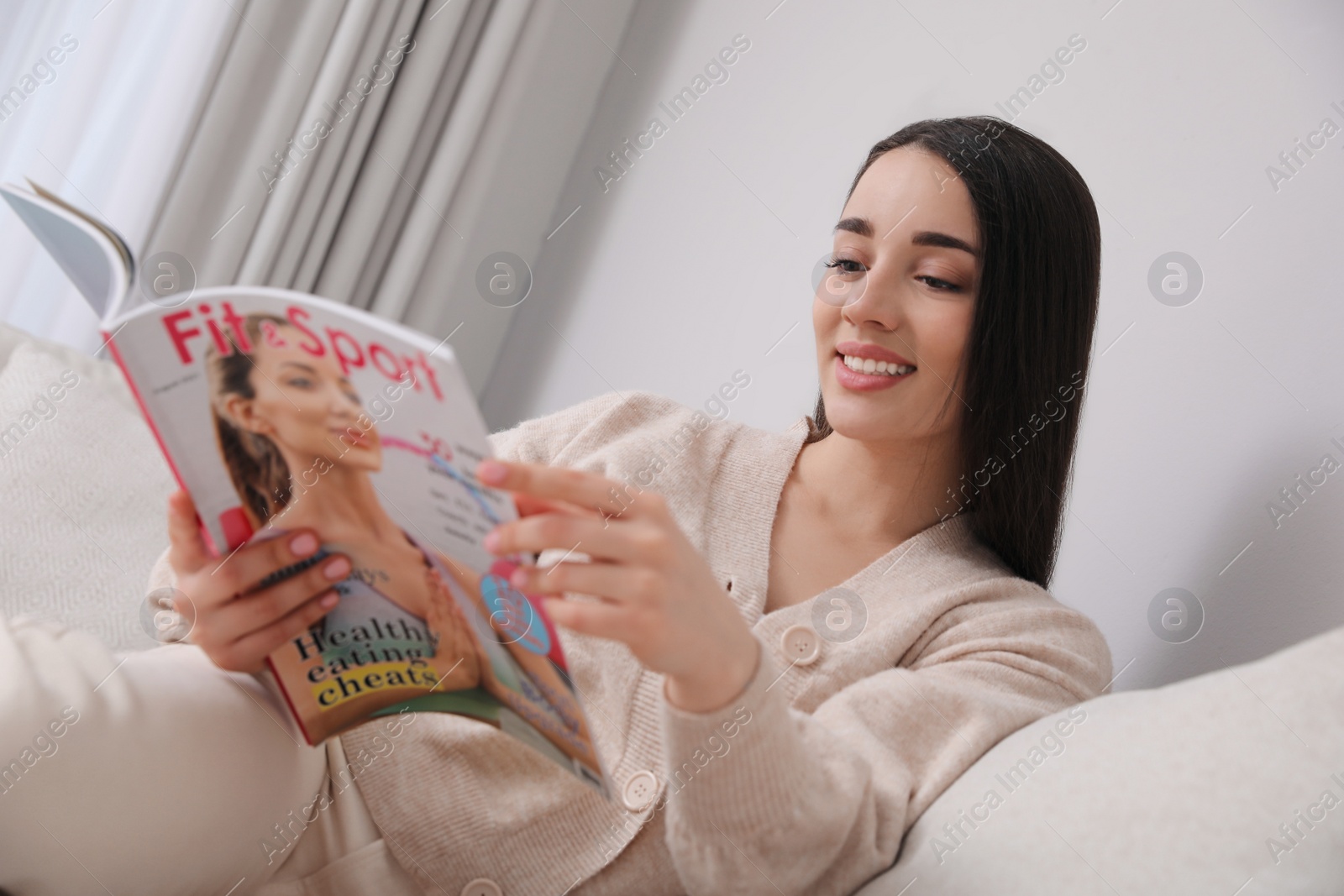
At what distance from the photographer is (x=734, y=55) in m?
1.93

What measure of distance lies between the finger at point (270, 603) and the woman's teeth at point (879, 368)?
2.07 feet

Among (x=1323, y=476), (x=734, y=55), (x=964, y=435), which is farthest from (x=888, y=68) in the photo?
(x=1323, y=476)

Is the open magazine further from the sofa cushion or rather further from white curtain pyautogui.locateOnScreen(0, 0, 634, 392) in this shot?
white curtain pyautogui.locateOnScreen(0, 0, 634, 392)

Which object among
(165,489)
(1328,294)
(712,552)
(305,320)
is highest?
(1328,294)

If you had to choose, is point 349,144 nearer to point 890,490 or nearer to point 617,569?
point 890,490

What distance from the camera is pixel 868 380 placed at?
117 centimetres

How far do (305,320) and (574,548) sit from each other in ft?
0.70

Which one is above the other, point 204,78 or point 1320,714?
point 1320,714

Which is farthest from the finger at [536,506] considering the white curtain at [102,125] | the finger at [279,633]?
the white curtain at [102,125]

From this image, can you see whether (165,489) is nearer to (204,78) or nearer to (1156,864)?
(204,78)

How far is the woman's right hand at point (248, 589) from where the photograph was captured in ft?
2.59

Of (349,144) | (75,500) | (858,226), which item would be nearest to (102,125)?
(349,144)

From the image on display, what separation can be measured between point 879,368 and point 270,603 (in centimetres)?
69

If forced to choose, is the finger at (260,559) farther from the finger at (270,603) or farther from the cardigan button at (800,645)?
the cardigan button at (800,645)
